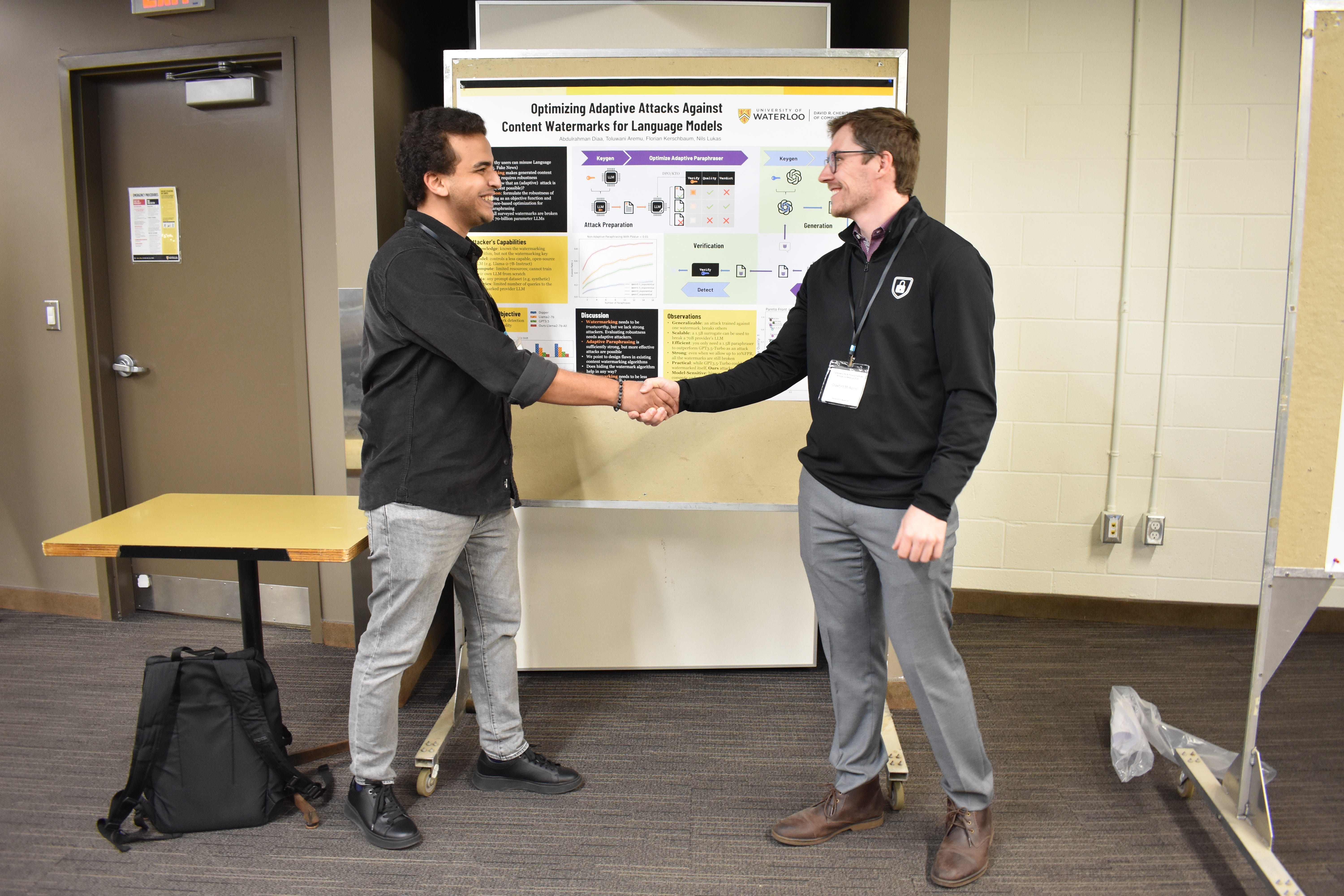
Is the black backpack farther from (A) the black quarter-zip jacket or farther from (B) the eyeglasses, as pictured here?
(B) the eyeglasses

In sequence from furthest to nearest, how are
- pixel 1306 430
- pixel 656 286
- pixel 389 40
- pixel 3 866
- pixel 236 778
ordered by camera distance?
pixel 389 40 → pixel 656 286 → pixel 236 778 → pixel 3 866 → pixel 1306 430

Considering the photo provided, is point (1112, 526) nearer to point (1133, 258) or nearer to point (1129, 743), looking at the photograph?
point (1133, 258)

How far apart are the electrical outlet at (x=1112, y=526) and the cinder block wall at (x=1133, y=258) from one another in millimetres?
36

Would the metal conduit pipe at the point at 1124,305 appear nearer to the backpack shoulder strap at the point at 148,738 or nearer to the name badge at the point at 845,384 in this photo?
the name badge at the point at 845,384

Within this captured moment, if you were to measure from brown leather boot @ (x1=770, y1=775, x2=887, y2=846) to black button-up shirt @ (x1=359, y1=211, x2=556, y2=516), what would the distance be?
1047 mm

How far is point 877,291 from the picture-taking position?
66.3 inches

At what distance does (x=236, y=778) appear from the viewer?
1.92 metres

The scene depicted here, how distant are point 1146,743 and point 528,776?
1.65 metres

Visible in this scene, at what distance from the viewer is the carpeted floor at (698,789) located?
178cm

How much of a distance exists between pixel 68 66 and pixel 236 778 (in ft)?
8.97

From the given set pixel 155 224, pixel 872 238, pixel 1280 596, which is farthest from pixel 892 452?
pixel 155 224

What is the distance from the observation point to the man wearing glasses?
1.59 meters

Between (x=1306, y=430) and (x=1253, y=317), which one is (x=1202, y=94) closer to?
(x=1253, y=317)

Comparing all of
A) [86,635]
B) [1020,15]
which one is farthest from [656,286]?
[86,635]
